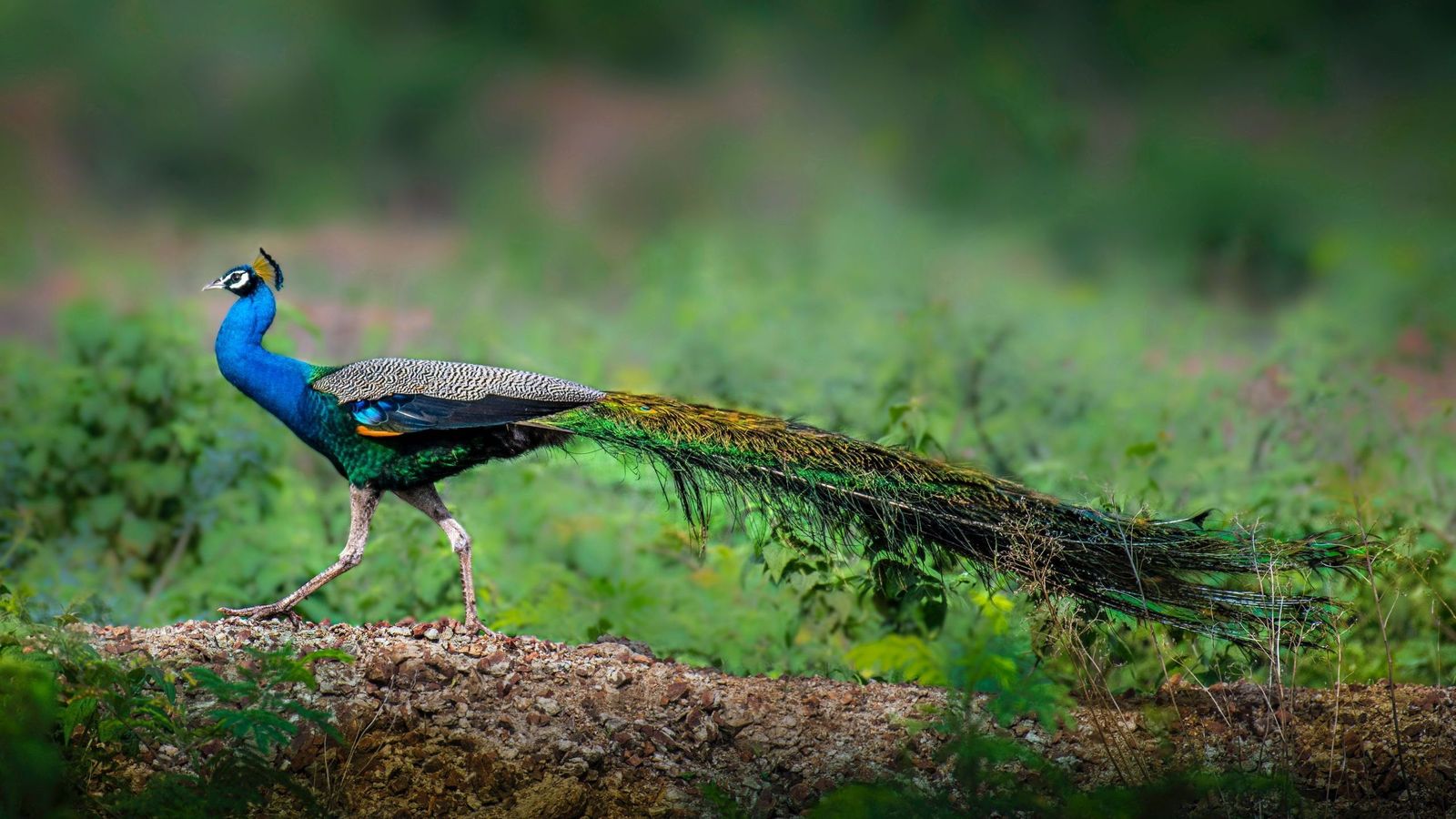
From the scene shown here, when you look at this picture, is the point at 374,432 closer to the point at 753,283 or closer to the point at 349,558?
the point at 349,558

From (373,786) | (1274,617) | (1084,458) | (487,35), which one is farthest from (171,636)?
(487,35)

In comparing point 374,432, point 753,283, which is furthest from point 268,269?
point 753,283

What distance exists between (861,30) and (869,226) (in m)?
3.10

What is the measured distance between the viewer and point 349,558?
5.20 m

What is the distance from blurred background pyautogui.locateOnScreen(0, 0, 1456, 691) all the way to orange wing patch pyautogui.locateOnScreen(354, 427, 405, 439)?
545 mm

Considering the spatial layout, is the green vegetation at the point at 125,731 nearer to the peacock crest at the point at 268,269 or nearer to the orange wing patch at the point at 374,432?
the orange wing patch at the point at 374,432

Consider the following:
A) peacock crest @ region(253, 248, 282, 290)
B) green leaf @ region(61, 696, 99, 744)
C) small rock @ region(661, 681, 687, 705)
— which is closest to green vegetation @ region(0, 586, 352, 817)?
green leaf @ region(61, 696, 99, 744)

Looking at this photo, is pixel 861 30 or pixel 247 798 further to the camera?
pixel 861 30

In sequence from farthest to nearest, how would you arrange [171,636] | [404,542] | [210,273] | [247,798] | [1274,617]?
[210,273] < [404,542] < [171,636] < [1274,617] < [247,798]

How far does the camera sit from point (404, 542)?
21.0 feet

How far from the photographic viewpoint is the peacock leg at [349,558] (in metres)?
Answer: 5.11

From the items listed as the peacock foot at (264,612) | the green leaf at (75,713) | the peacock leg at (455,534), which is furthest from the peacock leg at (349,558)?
the green leaf at (75,713)

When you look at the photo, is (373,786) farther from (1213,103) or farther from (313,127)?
(1213,103)

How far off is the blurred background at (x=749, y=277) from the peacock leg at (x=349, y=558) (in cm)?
58
